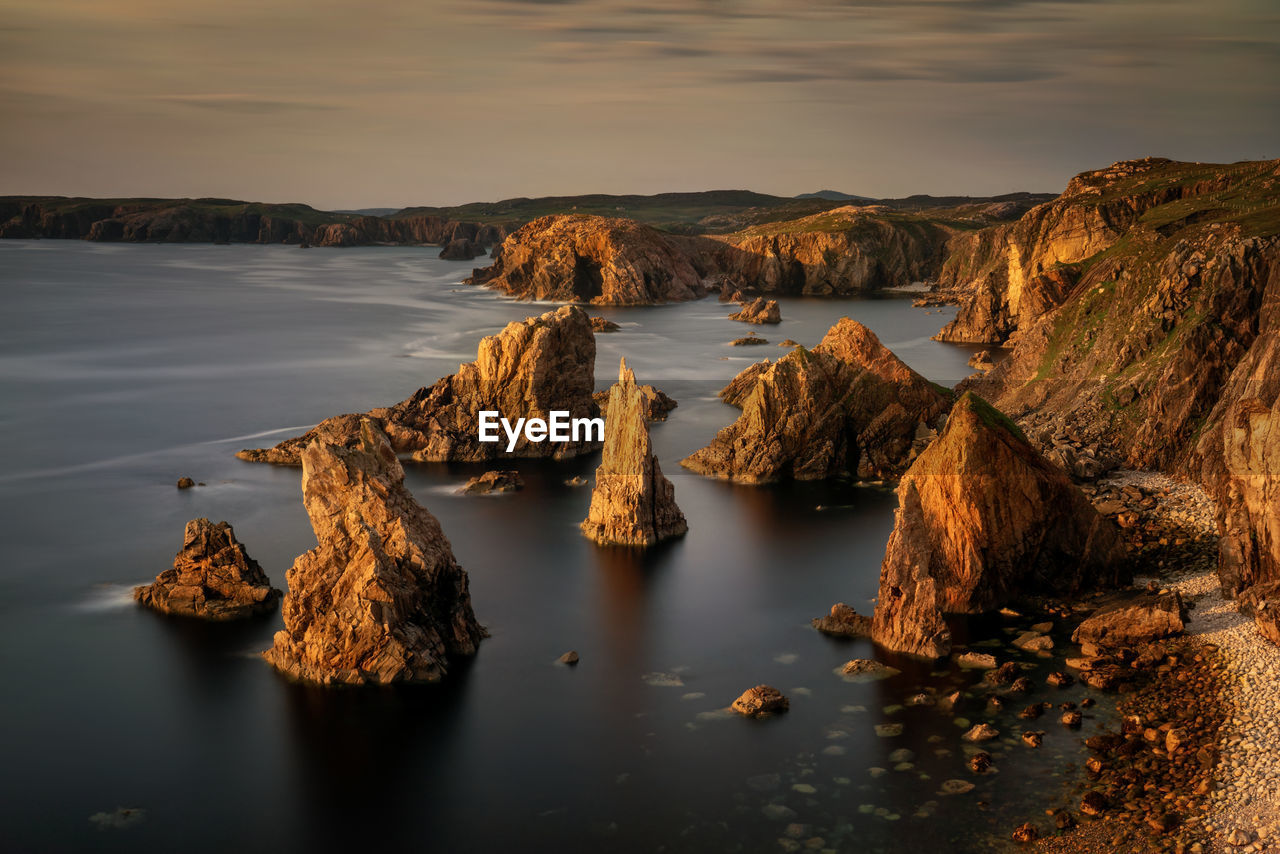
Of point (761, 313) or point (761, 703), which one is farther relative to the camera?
point (761, 313)

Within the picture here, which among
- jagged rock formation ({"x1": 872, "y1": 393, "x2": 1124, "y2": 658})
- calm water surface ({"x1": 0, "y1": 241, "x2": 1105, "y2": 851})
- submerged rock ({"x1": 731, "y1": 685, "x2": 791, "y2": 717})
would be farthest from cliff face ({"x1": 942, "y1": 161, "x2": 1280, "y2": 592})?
submerged rock ({"x1": 731, "y1": 685, "x2": 791, "y2": 717})

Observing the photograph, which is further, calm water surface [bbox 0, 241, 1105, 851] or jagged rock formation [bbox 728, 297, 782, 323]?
jagged rock formation [bbox 728, 297, 782, 323]

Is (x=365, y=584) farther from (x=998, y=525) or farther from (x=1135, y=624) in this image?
(x=1135, y=624)

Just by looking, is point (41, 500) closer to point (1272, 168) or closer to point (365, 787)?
point (365, 787)

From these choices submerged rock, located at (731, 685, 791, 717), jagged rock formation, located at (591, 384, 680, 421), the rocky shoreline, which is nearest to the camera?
the rocky shoreline

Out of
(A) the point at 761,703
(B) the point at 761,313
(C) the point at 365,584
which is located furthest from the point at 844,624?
(B) the point at 761,313

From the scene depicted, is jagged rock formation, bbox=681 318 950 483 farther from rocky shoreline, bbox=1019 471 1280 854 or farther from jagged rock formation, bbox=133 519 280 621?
jagged rock formation, bbox=133 519 280 621
